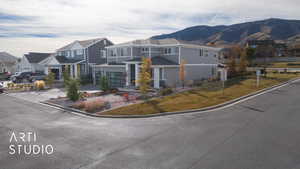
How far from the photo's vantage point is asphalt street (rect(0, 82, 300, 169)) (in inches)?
276

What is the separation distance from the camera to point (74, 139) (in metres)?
9.54

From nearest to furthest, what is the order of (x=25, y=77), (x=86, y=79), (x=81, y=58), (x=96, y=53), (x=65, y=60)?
(x=86, y=79)
(x=96, y=53)
(x=81, y=58)
(x=65, y=60)
(x=25, y=77)

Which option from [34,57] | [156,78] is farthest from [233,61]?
[34,57]

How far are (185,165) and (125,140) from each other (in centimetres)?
333

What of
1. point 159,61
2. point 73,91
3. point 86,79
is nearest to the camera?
point 73,91

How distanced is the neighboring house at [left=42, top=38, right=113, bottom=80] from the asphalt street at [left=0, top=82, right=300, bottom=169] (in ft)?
83.3

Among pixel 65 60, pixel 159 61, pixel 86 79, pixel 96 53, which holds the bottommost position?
pixel 86 79

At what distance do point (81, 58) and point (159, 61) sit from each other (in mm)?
18829

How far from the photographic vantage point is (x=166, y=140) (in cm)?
909

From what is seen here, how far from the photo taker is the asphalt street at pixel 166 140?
23.0 ft

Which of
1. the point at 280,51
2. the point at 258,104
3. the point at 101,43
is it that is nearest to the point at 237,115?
the point at 258,104

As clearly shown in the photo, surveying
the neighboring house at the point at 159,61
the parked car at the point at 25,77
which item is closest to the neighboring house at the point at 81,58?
the parked car at the point at 25,77

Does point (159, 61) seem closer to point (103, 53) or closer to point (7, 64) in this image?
point (103, 53)

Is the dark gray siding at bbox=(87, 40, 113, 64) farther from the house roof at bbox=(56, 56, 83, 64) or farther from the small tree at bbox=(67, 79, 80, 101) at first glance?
the small tree at bbox=(67, 79, 80, 101)
